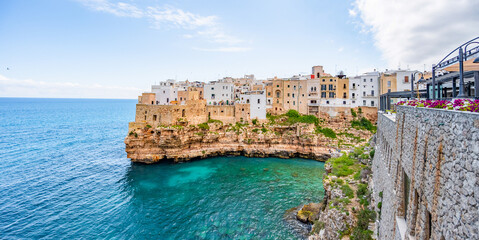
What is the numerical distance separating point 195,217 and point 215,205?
277 cm

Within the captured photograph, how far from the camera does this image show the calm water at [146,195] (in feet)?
63.5

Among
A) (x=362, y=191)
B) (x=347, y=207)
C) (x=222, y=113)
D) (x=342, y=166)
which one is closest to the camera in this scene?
(x=347, y=207)

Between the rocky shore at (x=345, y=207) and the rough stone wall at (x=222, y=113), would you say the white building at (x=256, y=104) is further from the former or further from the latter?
the rocky shore at (x=345, y=207)

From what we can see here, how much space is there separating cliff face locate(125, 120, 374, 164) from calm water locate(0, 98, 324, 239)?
2319 millimetres

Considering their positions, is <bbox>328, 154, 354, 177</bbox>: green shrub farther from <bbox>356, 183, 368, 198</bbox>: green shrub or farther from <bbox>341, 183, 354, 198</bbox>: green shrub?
<bbox>356, 183, 368, 198</bbox>: green shrub

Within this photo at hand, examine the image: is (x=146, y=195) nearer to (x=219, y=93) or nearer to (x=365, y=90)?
(x=219, y=93)

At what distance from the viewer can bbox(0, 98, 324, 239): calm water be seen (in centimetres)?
1936

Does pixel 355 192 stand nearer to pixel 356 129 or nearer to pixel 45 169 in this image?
pixel 356 129

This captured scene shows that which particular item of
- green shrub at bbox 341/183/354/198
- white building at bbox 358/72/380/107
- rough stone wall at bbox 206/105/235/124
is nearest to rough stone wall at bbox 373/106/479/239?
green shrub at bbox 341/183/354/198

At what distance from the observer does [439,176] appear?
15.5 feet

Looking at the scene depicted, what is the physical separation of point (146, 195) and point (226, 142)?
63.7 ft

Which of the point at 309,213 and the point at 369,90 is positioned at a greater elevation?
the point at 369,90

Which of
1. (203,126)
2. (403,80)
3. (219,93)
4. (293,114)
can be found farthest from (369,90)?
(203,126)

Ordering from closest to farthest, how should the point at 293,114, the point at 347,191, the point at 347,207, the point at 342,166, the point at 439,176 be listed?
the point at 439,176, the point at 347,207, the point at 347,191, the point at 342,166, the point at 293,114
